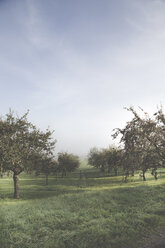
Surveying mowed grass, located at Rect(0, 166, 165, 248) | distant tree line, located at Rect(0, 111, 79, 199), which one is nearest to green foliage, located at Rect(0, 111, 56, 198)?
distant tree line, located at Rect(0, 111, 79, 199)

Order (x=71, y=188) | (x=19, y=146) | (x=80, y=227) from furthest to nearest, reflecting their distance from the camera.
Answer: (x=71, y=188) → (x=19, y=146) → (x=80, y=227)

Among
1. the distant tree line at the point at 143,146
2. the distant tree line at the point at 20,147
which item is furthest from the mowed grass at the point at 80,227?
the distant tree line at the point at 20,147

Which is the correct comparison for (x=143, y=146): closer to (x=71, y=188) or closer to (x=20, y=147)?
(x=20, y=147)

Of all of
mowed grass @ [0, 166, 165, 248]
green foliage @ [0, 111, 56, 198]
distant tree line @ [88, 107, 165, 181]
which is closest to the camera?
mowed grass @ [0, 166, 165, 248]

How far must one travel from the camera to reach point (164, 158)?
13.6 meters

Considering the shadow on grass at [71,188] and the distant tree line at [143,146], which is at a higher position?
the distant tree line at [143,146]

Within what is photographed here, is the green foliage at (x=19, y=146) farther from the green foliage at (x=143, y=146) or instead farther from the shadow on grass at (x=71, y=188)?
the green foliage at (x=143, y=146)

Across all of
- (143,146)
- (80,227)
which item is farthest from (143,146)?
(80,227)

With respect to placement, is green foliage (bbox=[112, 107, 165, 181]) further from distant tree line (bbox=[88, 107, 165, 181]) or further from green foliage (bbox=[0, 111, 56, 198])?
green foliage (bbox=[0, 111, 56, 198])

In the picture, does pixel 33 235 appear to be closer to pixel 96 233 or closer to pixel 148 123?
pixel 96 233

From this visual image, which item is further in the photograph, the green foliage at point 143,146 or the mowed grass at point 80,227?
the green foliage at point 143,146

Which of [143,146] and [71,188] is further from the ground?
[143,146]

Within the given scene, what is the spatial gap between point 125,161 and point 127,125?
309 centimetres

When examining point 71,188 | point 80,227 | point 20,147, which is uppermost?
point 20,147
